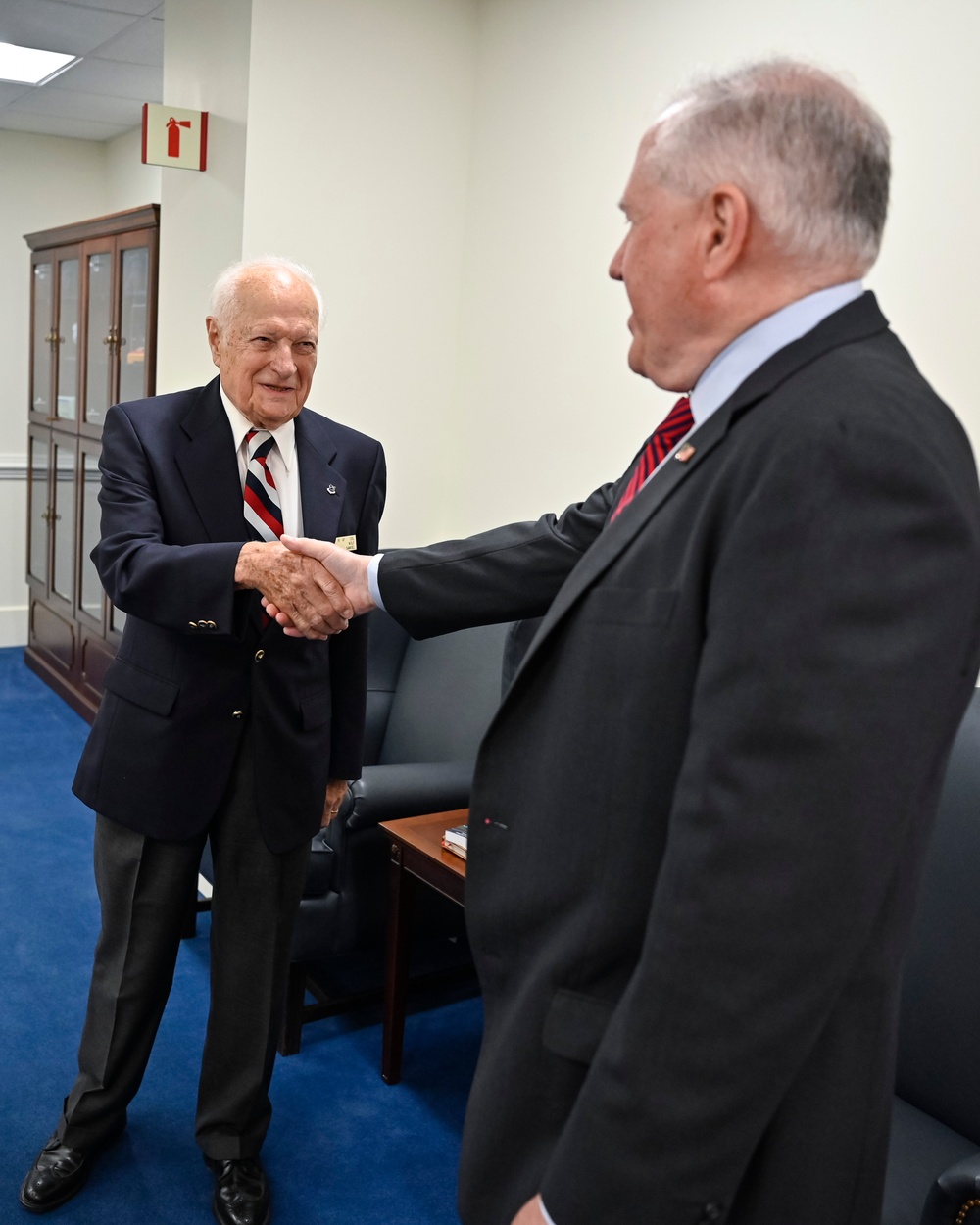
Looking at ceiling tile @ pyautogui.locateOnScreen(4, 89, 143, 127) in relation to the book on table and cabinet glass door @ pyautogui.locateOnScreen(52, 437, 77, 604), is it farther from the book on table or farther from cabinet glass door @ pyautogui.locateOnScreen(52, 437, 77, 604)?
the book on table

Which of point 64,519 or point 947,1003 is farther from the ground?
point 64,519

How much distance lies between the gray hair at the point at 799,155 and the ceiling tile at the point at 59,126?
602 centimetres

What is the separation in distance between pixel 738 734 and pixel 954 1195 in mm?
1068

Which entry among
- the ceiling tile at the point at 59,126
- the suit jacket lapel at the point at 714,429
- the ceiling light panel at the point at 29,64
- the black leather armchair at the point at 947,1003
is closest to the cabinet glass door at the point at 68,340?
the ceiling light panel at the point at 29,64

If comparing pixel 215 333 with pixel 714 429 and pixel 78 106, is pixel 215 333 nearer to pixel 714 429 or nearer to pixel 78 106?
pixel 714 429

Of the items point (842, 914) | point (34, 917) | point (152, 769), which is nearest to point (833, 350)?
point (842, 914)

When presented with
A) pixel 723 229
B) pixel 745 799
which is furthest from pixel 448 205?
pixel 745 799

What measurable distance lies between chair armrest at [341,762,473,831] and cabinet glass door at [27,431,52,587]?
3.40 meters

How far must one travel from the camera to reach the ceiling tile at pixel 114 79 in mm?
4832

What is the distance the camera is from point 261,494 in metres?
1.96

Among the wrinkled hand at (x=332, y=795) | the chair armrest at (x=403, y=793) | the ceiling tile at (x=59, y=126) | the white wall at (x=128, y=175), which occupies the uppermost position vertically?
the ceiling tile at (x=59, y=126)

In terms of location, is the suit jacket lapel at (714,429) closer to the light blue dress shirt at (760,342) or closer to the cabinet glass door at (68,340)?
the light blue dress shirt at (760,342)

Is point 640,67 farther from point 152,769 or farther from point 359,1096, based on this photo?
point 359,1096

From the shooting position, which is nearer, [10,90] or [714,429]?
[714,429]
